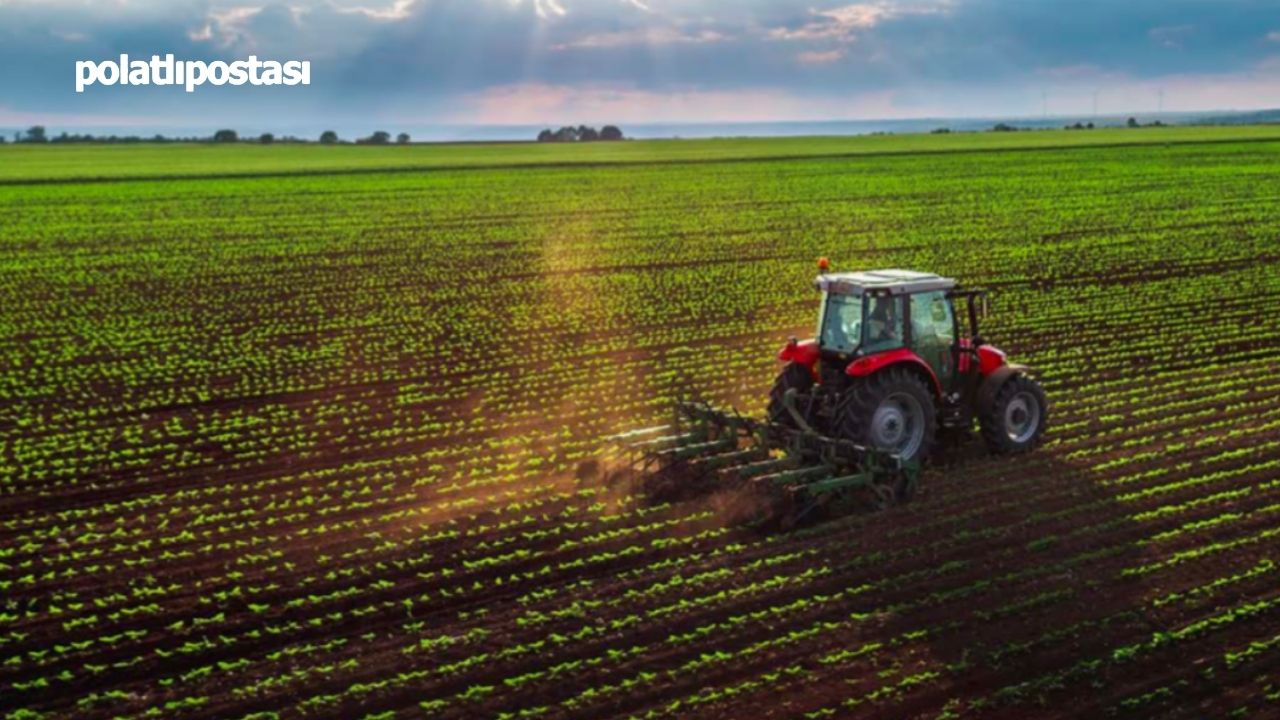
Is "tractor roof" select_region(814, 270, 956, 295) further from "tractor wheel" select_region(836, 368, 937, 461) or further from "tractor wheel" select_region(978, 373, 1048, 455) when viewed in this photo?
"tractor wheel" select_region(978, 373, 1048, 455)

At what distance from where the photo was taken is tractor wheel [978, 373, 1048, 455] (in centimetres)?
1429

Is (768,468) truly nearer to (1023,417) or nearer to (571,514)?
(571,514)

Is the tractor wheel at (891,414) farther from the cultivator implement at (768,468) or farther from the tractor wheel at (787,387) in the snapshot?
the tractor wheel at (787,387)

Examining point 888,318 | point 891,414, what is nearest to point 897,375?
point 891,414

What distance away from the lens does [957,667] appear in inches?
381

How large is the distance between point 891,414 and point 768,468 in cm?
150

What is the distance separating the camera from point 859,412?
43.2 ft

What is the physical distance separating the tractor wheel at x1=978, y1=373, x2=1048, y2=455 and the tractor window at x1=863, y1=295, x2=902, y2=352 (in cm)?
151

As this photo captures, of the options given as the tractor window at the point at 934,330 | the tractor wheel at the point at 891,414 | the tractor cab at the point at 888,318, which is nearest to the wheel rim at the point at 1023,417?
the tractor window at the point at 934,330

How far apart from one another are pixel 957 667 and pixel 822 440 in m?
3.58

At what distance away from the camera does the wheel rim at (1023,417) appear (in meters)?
14.5

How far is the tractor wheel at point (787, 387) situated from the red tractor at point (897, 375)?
0.01 metres

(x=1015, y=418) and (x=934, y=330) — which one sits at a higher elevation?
(x=934, y=330)

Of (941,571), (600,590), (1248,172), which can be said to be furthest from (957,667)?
(1248,172)
